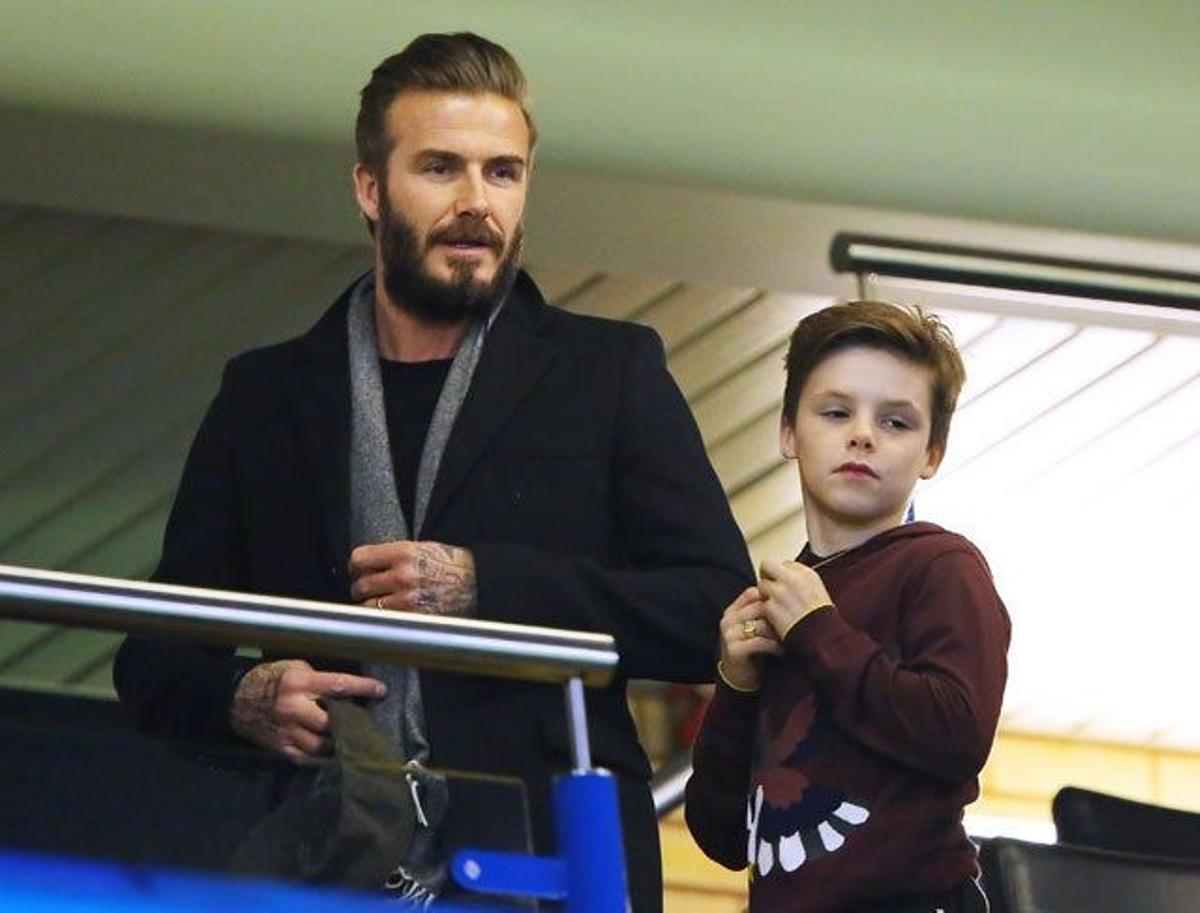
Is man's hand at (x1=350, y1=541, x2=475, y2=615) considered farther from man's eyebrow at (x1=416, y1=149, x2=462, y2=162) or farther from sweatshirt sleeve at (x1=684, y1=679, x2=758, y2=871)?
man's eyebrow at (x1=416, y1=149, x2=462, y2=162)

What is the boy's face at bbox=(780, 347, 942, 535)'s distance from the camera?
4645 mm

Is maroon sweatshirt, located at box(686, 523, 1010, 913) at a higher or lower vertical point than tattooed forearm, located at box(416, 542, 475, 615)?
lower

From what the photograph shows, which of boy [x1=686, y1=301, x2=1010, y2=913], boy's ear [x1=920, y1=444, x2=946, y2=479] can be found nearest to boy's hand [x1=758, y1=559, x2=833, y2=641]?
boy [x1=686, y1=301, x2=1010, y2=913]

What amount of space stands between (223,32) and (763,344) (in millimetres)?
1945

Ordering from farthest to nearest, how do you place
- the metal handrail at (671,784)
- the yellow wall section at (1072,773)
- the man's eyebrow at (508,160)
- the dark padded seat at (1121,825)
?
the yellow wall section at (1072,773), the metal handrail at (671,784), the dark padded seat at (1121,825), the man's eyebrow at (508,160)

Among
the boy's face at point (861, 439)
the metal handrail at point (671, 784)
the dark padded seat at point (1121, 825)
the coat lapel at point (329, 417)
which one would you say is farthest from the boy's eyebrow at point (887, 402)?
the metal handrail at point (671, 784)

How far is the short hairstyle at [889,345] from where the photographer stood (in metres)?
4.76

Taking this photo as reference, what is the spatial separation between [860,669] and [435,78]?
1046mm

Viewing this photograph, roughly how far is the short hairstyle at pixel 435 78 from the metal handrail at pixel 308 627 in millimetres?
1016

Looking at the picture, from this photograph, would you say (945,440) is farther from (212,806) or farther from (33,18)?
(33,18)

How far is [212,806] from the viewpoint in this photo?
13.4 ft

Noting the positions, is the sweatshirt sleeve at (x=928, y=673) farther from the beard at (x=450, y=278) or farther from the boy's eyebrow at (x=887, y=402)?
the beard at (x=450, y=278)

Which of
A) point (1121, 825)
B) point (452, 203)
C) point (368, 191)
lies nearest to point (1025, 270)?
point (1121, 825)

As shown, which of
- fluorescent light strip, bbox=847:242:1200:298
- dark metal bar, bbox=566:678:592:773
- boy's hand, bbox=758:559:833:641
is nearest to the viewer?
dark metal bar, bbox=566:678:592:773
